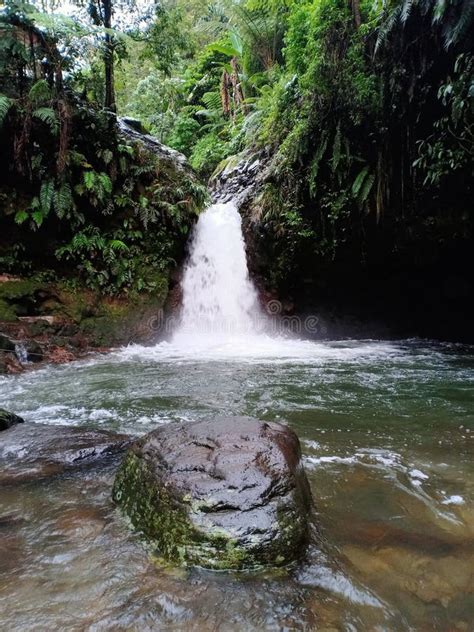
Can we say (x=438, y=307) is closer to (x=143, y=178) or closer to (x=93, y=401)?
(x=143, y=178)

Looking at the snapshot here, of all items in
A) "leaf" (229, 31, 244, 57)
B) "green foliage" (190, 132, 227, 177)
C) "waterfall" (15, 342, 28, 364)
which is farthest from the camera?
"green foliage" (190, 132, 227, 177)

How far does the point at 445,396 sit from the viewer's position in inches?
190

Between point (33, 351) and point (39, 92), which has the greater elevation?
point (39, 92)

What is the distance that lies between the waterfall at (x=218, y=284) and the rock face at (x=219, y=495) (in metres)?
7.53

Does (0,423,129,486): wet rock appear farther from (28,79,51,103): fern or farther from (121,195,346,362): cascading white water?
(28,79,51,103): fern

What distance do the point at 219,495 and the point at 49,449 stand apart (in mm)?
→ 1669

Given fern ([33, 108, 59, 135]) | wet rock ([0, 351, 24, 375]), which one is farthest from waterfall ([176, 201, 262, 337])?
wet rock ([0, 351, 24, 375])

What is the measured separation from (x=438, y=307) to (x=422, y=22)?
601 centimetres

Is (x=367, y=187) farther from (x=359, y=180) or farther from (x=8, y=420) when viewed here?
(x=8, y=420)

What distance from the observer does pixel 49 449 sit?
3.09m

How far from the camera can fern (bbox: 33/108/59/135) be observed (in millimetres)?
7930

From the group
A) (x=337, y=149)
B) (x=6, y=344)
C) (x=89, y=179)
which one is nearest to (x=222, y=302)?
(x=89, y=179)

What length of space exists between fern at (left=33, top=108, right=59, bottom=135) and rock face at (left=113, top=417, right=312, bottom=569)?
767cm

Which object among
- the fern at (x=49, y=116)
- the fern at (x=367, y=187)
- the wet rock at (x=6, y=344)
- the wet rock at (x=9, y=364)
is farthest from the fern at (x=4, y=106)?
the fern at (x=367, y=187)
